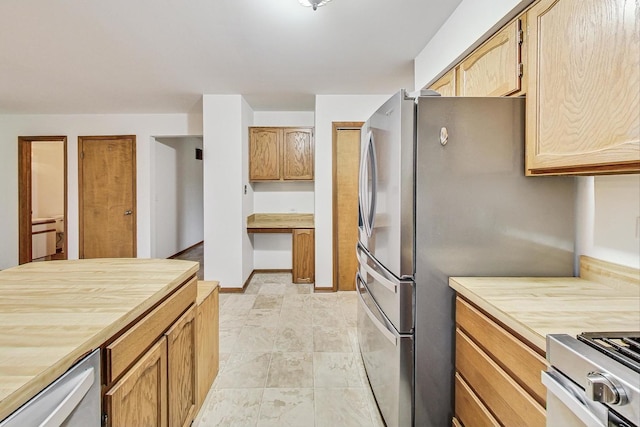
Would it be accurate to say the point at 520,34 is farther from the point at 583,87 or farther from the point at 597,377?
the point at 597,377

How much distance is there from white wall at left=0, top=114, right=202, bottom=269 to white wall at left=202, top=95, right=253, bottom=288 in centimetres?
107

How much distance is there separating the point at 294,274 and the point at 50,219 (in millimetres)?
4797

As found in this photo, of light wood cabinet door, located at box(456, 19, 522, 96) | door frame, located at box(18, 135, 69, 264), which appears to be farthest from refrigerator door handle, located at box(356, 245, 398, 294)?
door frame, located at box(18, 135, 69, 264)

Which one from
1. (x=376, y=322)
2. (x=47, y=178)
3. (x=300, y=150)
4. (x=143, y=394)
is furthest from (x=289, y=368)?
(x=47, y=178)

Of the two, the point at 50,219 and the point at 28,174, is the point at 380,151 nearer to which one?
the point at 28,174

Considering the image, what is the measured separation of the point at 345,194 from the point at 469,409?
9.16ft

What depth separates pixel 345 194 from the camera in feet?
12.6

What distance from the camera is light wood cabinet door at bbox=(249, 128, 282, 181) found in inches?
166

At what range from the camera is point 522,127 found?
55.5 inches

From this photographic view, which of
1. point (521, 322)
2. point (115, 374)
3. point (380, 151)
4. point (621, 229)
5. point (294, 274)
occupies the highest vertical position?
point (380, 151)

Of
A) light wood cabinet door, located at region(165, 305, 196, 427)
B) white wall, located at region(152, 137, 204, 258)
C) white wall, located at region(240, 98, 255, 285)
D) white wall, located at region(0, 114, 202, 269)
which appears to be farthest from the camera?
white wall, located at region(152, 137, 204, 258)

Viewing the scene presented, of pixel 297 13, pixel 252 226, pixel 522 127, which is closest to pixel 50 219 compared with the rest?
pixel 252 226

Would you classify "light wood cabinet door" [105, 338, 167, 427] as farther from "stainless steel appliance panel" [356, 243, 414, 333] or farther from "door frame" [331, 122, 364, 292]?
"door frame" [331, 122, 364, 292]

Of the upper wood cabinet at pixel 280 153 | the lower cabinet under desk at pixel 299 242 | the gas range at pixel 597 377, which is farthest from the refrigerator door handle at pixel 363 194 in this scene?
the upper wood cabinet at pixel 280 153
